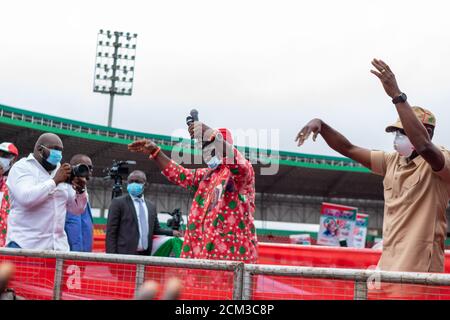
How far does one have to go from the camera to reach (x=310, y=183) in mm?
36438

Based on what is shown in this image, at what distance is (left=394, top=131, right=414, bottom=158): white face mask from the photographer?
114 inches

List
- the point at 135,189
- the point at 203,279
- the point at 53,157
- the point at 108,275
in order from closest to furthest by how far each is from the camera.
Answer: the point at 203,279, the point at 108,275, the point at 53,157, the point at 135,189

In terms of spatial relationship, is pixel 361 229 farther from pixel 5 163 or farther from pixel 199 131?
pixel 199 131

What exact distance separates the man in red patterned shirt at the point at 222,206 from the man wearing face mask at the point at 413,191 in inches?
33.9

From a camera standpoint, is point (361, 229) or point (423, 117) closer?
point (423, 117)

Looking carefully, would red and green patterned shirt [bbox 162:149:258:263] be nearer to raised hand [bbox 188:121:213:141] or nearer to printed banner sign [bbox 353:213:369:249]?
raised hand [bbox 188:121:213:141]

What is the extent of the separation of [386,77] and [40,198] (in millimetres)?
1971

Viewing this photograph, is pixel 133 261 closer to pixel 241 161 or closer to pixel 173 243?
pixel 241 161

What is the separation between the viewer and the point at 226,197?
3.79m

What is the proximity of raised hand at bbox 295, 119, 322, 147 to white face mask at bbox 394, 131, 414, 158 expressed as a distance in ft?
1.14

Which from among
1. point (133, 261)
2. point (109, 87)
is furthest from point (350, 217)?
point (109, 87)

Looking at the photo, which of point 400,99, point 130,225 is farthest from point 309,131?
point 130,225

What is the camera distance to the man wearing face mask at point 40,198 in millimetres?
3668

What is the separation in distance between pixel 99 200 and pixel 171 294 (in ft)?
109
